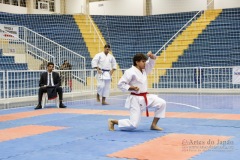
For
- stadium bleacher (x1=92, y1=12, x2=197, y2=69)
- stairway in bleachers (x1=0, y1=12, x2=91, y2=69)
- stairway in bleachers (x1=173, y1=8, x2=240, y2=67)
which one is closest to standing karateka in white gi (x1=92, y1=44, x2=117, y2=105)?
stairway in bleachers (x1=0, y1=12, x2=91, y2=69)

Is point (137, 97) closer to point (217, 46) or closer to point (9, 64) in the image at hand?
point (9, 64)

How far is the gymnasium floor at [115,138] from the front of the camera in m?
4.45

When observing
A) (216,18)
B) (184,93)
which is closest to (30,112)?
(184,93)

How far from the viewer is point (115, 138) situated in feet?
18.1

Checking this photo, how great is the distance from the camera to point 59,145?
506 cm

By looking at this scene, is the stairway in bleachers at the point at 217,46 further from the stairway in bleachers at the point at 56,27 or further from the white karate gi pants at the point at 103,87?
the white karate gi pants at the point at 103,87

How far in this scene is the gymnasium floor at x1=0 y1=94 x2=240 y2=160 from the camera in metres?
4.45

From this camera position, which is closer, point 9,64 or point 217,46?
point 9,64

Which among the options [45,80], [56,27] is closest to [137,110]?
[45,80]

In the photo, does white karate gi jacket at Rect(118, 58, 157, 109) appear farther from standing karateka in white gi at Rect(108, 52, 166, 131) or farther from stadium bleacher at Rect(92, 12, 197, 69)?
stadium bleacher at Rect(92, 12, 197, 69)

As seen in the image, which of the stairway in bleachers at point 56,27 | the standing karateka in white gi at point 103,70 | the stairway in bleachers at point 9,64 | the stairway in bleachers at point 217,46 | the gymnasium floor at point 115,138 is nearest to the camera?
the gymnasium floor at point 115,138

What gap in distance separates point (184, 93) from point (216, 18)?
20.5 feet

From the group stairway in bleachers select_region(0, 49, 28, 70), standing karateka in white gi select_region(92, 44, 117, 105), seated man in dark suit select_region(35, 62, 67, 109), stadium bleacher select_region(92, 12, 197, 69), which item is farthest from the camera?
stadium bleacher select_region(92, 12, 197, 69)

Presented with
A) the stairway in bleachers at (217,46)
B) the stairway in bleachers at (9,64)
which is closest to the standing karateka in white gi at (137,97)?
the stairway in bleachers at (9,64)
